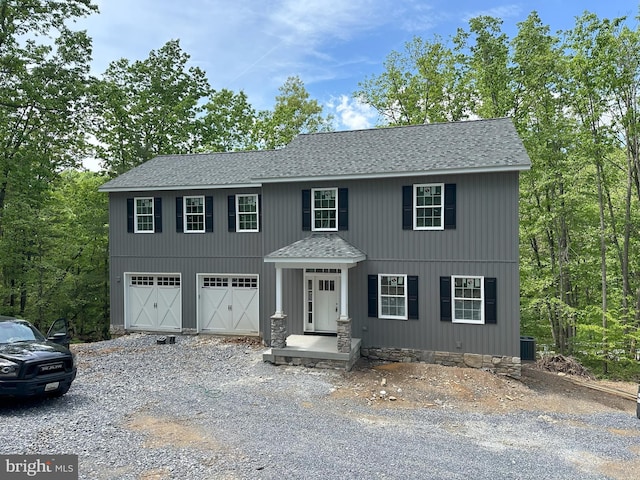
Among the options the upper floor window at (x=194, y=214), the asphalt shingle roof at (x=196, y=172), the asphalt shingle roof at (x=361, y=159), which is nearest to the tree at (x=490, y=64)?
the asphalt shingle roof at (x=361, y=159)

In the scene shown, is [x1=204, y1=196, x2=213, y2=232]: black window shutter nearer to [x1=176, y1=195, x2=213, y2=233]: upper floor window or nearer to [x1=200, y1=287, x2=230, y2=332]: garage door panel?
[x1=176, y1=195, x2=213, y2=233]: upper floor window

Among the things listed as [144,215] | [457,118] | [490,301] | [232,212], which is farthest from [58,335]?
[457,118]

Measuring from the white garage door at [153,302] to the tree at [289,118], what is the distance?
15015 mm

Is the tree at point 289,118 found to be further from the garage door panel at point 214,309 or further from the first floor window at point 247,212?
the garage door panel at point 214,309

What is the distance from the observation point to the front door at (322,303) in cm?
1386

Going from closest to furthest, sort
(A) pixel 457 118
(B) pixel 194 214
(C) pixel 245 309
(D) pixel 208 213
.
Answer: (C) pixel 245 309 < (D) pixel 208 213 < (B) pixel 194 214 < (A) pixel 457 118

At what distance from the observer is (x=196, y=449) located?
6.65 meters

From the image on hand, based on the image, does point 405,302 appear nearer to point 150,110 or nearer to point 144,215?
point 144,215

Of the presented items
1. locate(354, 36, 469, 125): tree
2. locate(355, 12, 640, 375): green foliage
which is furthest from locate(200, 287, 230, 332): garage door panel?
locate(354, 36, 469, 125): tree

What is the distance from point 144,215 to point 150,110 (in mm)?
13390

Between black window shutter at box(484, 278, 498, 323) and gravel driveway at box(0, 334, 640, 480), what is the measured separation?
10.2 feet

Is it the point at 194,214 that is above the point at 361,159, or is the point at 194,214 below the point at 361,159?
below

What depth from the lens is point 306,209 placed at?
13961 mm

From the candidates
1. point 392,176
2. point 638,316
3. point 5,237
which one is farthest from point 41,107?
point 638,316
